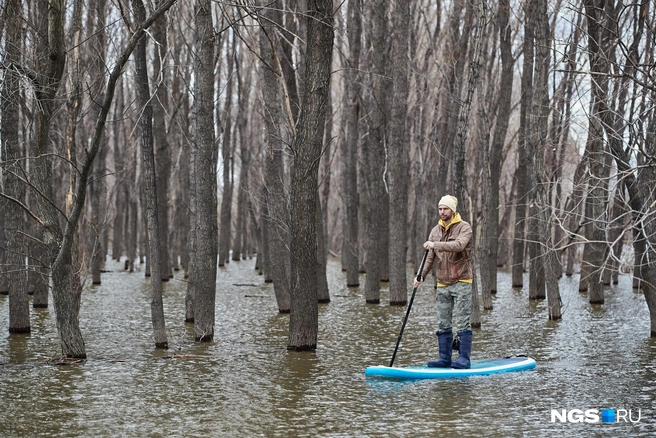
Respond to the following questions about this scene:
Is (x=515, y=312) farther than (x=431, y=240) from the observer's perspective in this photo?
Yes

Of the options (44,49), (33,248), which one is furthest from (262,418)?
(33,248)

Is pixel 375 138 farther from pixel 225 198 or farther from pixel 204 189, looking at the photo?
pixel 225 198

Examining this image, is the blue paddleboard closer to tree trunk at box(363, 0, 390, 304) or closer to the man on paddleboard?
the man on paddleboard

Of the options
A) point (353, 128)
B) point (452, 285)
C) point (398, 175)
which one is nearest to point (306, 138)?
point (452, 285)

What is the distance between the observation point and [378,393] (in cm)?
789

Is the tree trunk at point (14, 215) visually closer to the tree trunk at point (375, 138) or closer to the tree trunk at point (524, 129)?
the tree trunk at point (375, 138)

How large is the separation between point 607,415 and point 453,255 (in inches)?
107

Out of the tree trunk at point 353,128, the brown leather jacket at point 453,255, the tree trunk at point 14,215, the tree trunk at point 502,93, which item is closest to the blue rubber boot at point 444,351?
the brown leather jacket at point 453,255

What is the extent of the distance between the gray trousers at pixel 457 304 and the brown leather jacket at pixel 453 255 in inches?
3.2

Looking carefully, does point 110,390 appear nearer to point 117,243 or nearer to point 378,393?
point 378,393

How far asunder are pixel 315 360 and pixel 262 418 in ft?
9.74

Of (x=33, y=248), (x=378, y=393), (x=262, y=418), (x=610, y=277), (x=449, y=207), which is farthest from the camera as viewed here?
(x=610, y=277)

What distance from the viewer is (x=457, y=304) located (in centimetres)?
911

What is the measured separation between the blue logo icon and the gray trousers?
224cm
